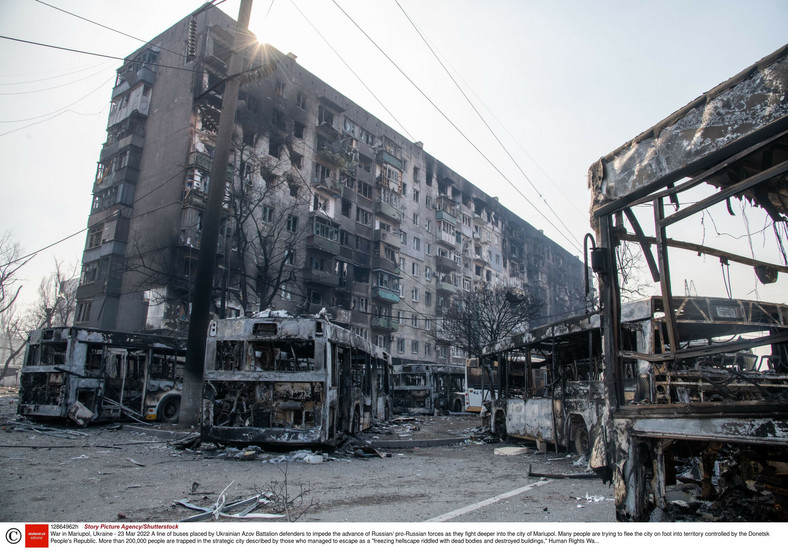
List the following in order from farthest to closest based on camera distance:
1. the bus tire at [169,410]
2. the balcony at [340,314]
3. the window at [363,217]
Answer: the window at [363,217] → the balcony at [340,314] → the bus tire at [169,410]

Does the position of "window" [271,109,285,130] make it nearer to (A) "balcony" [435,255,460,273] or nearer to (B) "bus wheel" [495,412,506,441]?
(A) "balcony" [435,255,460,273]

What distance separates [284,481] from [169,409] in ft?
36.0

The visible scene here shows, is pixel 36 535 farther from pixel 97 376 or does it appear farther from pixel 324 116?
pixel 324 116

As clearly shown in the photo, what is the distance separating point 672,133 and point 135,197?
1292 inches

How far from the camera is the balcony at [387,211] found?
136 feet

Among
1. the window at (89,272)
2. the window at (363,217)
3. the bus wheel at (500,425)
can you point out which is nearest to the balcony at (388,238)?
the window at (363,217)

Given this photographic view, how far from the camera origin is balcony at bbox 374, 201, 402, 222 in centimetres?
4131

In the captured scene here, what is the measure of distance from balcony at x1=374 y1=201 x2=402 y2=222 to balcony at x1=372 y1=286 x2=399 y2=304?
6684 mm

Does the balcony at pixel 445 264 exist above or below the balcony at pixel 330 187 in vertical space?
below

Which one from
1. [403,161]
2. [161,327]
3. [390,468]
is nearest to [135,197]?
[161,327]

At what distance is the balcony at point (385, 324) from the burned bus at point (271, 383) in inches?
1090

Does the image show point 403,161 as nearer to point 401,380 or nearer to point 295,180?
point 295,180

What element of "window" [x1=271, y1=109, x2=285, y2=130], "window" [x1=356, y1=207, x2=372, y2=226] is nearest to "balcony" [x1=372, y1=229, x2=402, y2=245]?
"window" [x1=356, y1=207, x2=372, y2=226]

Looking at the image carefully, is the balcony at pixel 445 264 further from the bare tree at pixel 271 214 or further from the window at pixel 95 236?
the window at pixel 95 236
